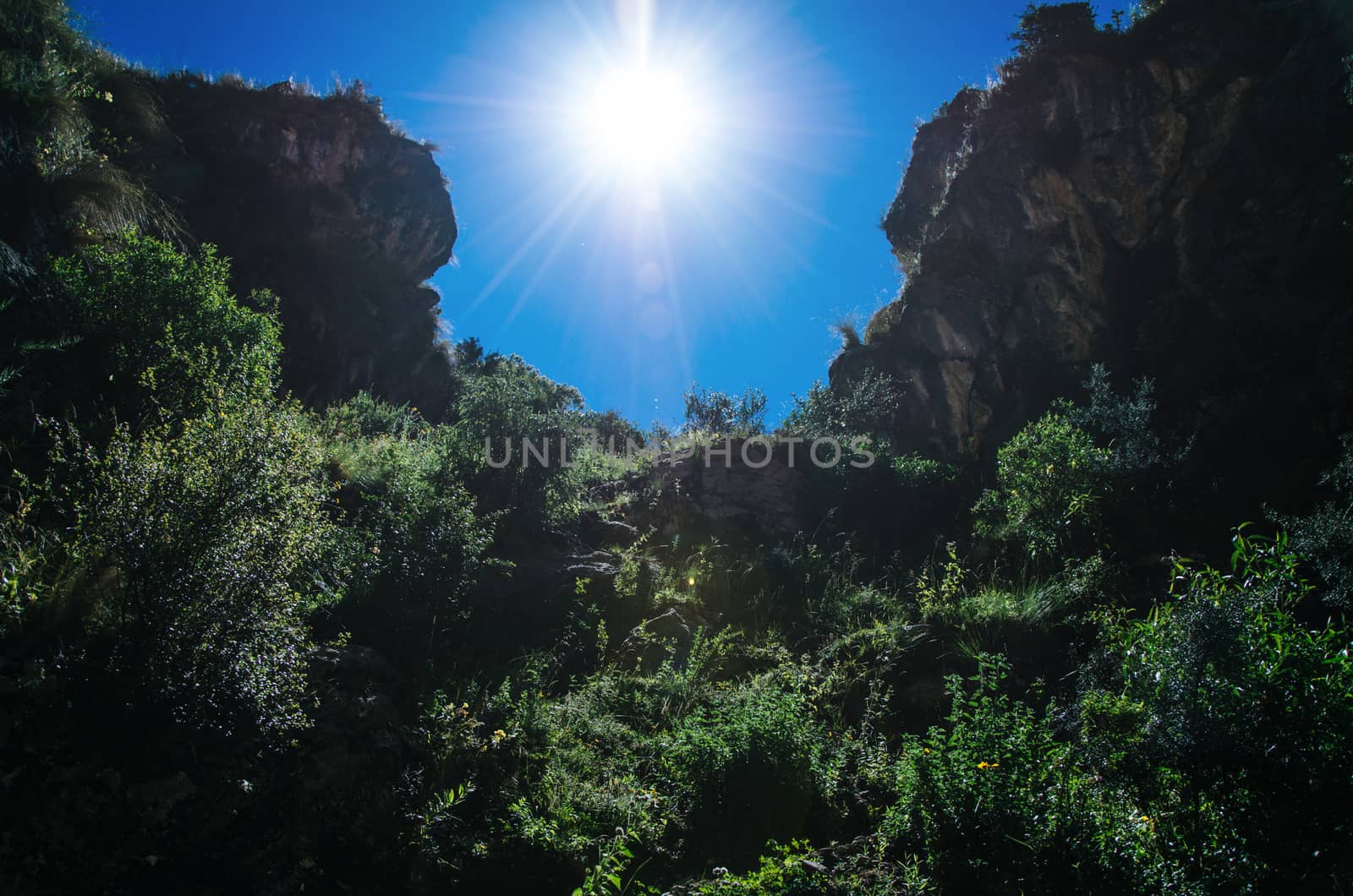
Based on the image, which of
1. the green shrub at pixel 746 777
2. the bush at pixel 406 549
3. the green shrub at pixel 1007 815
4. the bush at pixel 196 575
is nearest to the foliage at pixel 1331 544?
the green shrub at pixel 1007 815

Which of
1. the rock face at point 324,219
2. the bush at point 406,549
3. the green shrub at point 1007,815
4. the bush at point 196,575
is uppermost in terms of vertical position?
the rock face at point 324,219

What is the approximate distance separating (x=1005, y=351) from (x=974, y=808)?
12810mm

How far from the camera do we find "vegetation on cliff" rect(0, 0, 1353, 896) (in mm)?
3764

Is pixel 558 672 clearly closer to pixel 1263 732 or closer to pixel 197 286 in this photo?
pixel 1263 732

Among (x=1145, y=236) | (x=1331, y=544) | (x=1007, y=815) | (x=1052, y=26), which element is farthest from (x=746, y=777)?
(x=1052, y=26)

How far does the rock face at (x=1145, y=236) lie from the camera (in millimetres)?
11352

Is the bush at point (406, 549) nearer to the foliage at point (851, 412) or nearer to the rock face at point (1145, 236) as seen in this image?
the foliage at point (851, 412)

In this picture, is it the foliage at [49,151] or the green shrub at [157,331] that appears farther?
the foliage at [49,151]

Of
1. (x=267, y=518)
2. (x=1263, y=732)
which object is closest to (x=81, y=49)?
(x=267, y=518)

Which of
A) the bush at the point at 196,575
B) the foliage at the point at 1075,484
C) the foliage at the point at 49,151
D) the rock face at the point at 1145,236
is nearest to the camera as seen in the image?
the bush at the point at 196,575

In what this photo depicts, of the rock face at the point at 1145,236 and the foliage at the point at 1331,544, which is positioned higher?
the rock face at the point at 1145,236

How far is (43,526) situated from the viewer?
4781 millimetres

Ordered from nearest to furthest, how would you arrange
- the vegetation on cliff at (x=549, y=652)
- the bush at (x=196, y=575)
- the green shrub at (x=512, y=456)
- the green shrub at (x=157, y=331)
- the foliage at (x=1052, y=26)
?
the vegetation on cliff at (x=549, y=652) → the bush at (x=196, y=575) → the green shrub at (x=157, y=331) → the green shrub at (x=512, y=456) → the foliage at (x=1052, y=26)

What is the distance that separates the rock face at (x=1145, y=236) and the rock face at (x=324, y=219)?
42.5 feet
